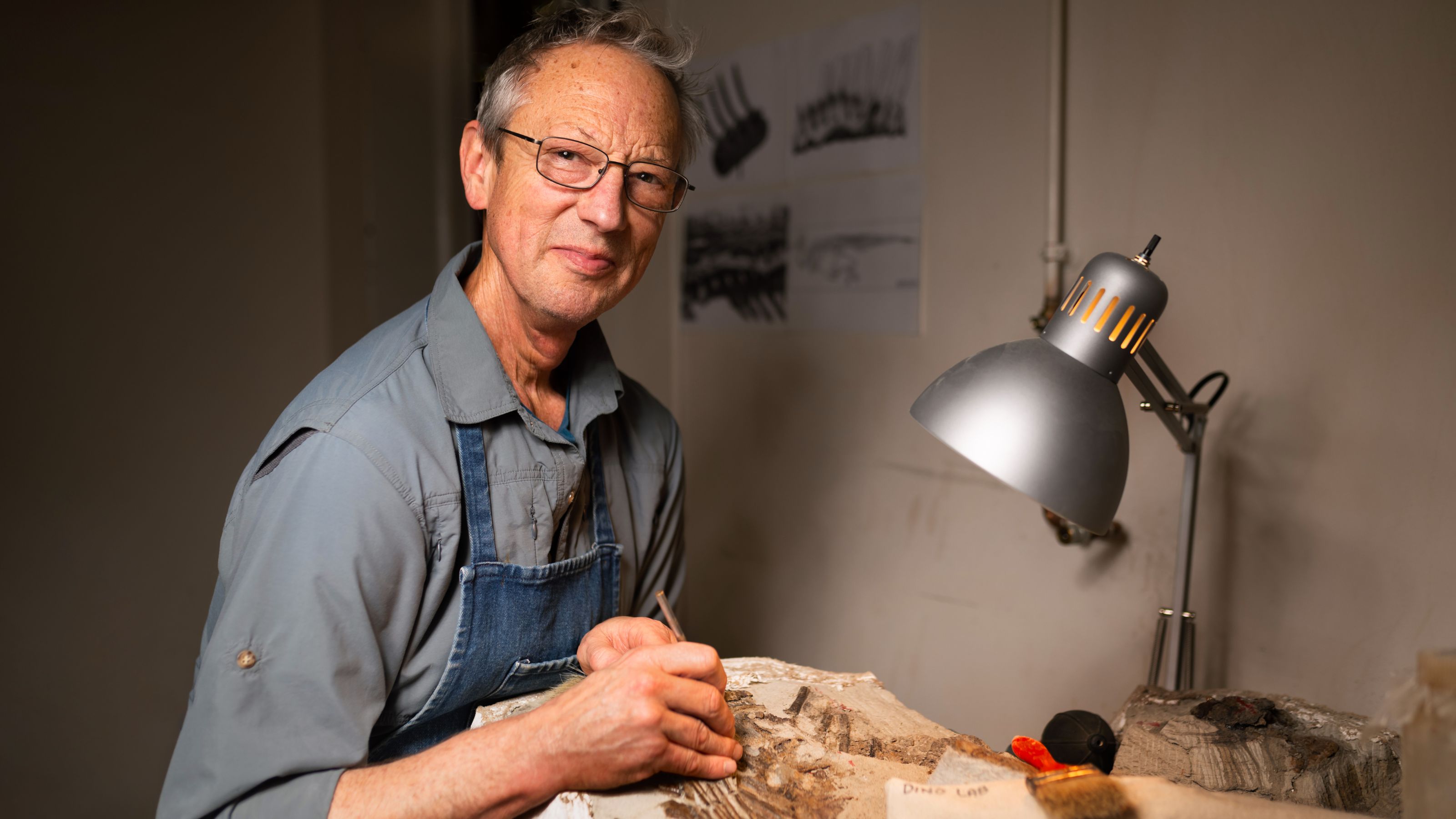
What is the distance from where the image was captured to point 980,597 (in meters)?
2.02

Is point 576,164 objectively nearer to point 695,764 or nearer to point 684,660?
point 684,660

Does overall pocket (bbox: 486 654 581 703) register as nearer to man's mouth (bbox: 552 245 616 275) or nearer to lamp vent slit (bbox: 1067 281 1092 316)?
man's mouth (bbox: 552 245 616 275)

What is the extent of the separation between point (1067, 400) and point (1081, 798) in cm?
40

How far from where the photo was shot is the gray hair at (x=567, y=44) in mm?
1223

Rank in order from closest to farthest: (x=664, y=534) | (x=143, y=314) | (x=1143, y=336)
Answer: (x=1143, y=336) < (x=664, y=534) < (x=143, y=314)

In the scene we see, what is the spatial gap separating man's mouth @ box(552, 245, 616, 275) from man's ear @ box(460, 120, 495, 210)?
16 centimetres

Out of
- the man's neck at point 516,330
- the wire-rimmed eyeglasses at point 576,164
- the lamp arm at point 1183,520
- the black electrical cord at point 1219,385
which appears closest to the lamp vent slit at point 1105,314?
the lamp arm at point 1183,520

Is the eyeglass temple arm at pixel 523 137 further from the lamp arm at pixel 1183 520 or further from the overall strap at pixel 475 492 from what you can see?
the lamp arm at pixel 1183 520

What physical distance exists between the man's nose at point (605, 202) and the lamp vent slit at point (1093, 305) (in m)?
0.58

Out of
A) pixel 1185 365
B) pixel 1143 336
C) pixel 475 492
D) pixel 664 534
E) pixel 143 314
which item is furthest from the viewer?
pixel 143 314

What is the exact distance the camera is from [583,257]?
1185 mm

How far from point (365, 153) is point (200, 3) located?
559mm

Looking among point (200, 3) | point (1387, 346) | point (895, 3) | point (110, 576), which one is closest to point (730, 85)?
point (895, 3)

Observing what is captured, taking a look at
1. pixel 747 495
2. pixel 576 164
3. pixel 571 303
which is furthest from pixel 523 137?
pixel 747 495
